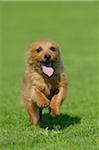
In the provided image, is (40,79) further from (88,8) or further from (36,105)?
(88,8)

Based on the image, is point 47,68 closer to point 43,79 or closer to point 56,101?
point 43,79

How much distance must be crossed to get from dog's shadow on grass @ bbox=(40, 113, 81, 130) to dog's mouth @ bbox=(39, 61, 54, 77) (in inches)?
33.8

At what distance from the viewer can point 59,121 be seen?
996cm

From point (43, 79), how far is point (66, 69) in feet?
34.0

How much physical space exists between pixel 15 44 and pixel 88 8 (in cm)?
1649

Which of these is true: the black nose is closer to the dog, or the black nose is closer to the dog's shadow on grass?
the dog

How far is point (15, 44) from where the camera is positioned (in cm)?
3130

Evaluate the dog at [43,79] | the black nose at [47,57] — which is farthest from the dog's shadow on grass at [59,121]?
the black nose at [47,57]

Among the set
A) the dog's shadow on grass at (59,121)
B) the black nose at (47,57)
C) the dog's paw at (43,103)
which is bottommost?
the dog's shadow on grass at (59,121)

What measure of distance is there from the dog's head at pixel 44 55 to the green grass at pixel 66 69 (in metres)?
0.94

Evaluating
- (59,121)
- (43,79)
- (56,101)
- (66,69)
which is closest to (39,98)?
(56,101)

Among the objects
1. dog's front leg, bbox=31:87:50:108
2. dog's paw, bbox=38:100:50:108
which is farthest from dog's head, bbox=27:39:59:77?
dog's paw, bbox=38:100:50:108

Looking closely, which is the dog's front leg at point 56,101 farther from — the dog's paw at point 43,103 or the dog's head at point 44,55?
the dog's head at point 44,55

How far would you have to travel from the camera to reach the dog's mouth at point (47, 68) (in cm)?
914
